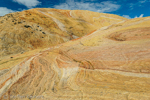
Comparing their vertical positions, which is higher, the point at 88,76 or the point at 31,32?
the point at 31,32

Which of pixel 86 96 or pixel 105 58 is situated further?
pixel 105 58

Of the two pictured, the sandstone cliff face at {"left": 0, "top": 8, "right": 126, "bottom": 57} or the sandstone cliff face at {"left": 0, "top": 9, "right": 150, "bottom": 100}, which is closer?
the sandstone cliff face at {"left": 0, "top": 9, "right": 150, "bottom": 100}

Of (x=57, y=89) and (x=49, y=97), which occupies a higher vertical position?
(x=57, y=89)

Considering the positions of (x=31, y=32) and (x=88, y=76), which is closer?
(x=88, y=76)

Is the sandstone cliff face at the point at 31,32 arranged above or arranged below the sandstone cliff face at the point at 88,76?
above

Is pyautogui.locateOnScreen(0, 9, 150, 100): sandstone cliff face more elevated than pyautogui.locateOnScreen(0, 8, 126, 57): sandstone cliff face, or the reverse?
pyautogui.locateOnScreen(0, 8, 126, 57): sandstone cliff face

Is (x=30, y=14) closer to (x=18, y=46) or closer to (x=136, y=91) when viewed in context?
(x=18, y=46)

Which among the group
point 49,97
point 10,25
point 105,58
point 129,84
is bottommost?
point 49,97

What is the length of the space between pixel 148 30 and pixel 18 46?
25431mm

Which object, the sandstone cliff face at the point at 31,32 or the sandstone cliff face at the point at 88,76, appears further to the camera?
the sandstone cliff face at the point at 31,32

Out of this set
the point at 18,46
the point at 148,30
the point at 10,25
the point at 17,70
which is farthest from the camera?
the point at 10,25

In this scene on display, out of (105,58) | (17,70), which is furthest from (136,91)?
(17,70)

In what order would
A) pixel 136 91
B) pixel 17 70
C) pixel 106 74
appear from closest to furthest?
pixel 136 91, pixel 106 74, pixel 17 70

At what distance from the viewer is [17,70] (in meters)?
7.88
